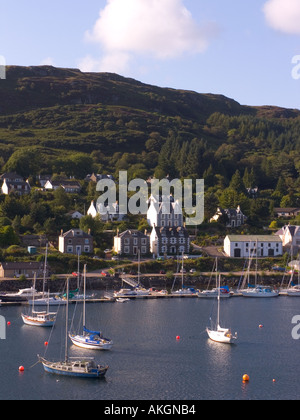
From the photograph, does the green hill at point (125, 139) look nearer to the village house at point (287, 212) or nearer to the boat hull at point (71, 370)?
the village house at point (287, 212)

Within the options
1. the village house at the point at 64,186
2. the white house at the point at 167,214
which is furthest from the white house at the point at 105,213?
the village house at the point at 64,186

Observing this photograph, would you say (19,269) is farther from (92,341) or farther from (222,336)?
(222,336)

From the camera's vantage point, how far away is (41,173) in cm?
10850

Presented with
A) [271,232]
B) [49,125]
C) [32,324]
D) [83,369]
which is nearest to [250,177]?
[271,232]

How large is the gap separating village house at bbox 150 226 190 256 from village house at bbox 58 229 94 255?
7590 mm

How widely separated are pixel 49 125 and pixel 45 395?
128 m

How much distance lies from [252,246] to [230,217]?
37.1 feet

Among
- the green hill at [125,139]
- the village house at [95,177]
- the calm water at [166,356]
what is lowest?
the calm water at [166,356]

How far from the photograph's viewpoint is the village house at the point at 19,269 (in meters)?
66.0

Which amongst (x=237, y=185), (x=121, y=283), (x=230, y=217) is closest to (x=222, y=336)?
(x=121, y=283)

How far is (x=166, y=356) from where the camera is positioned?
135 feet

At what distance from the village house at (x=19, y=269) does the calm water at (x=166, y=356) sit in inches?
388

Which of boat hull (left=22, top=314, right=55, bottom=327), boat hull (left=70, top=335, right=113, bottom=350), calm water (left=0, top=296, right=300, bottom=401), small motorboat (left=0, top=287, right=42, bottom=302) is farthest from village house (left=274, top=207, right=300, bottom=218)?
boat hull (left=70, top=335, right=113, bottom=350)

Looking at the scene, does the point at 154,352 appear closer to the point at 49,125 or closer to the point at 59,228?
the point at 59,228
